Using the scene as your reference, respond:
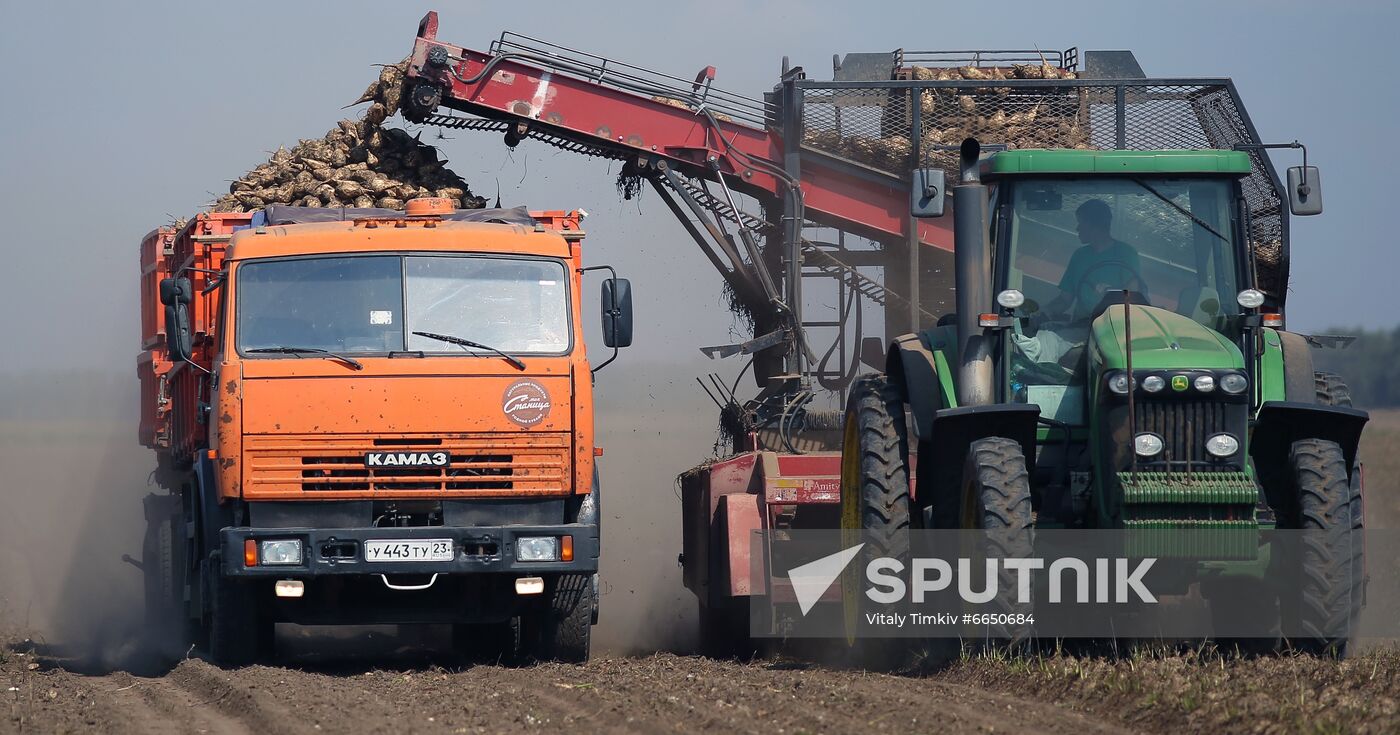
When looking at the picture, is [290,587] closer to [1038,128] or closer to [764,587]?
[764,587]

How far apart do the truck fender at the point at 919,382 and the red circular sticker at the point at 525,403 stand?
208cm

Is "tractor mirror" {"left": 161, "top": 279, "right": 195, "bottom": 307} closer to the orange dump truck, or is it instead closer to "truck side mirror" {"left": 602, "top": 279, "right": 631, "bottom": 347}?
the orange dump truck

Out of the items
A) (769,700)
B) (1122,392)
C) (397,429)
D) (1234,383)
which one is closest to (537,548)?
(397,429)

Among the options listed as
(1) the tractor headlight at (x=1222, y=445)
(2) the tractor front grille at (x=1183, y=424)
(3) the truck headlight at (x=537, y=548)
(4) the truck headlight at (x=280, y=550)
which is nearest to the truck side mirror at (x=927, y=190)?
(2) the tractor front grille at (x=1183, y=424)

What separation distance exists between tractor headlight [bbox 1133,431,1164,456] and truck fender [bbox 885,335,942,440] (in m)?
1.55

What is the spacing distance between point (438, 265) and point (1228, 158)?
15.1 ft

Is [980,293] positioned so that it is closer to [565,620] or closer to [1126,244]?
[1126,244]

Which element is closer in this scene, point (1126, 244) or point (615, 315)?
point (1126, 244)

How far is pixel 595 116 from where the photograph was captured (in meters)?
14.8

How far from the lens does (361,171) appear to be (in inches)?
554

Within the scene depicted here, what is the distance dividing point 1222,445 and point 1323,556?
72cm

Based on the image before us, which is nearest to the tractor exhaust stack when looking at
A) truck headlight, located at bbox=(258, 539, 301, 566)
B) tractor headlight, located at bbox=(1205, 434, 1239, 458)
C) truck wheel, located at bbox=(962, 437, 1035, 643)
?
truck wheel, located at bbox=(962, 437, 1035, 643)

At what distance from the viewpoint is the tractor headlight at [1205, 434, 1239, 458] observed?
27.2ft

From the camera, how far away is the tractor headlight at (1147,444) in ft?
27.1
